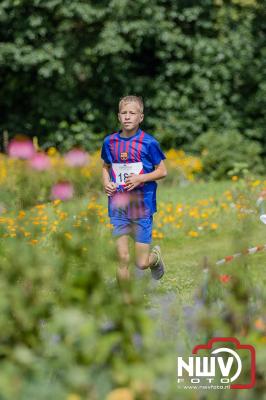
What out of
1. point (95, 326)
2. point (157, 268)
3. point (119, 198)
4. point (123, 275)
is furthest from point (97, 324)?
point (157, 268)

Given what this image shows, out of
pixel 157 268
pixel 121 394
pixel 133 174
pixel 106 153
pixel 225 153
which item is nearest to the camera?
pixel 121 394

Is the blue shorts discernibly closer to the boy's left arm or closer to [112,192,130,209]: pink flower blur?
[112,192,130,209]: pink flower blur

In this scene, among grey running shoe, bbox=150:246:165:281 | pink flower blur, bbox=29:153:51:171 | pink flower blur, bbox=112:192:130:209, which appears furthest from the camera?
grey running shoe, bbox=150:246:165:281

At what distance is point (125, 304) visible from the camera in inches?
113

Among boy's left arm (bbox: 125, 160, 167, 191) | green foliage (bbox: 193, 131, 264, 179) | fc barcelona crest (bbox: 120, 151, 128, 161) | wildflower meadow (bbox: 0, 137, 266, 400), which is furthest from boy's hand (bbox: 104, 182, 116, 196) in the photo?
green foliage (bbox: 193, 131, 264, 179)

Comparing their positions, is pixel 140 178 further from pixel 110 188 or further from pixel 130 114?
pixel 130 114

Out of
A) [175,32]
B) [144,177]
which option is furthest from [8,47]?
[144,177]

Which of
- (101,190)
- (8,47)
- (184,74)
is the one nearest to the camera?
(101,190)

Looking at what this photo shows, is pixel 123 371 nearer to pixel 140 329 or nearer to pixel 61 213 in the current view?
pixel 140 329

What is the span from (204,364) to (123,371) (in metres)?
0.59

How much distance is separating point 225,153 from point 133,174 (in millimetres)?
9243

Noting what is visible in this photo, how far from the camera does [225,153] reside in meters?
14.9

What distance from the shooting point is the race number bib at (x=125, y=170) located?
19.4 ft

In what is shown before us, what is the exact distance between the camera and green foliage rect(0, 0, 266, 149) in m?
15.4
